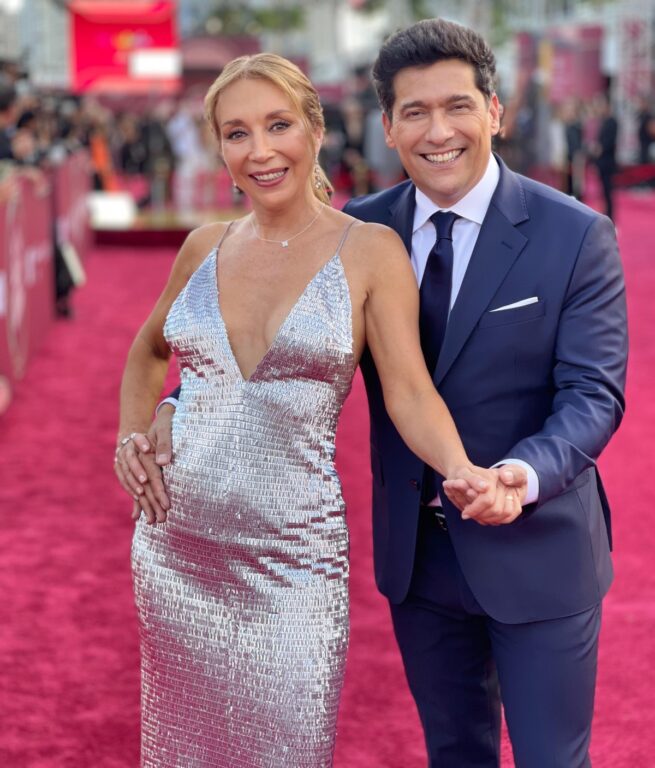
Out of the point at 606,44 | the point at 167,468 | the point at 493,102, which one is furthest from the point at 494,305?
the point at 606,44

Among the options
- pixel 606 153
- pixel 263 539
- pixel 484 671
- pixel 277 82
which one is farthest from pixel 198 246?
pixel 606 153

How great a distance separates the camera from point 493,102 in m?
2.26

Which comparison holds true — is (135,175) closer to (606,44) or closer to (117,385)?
(606,44)

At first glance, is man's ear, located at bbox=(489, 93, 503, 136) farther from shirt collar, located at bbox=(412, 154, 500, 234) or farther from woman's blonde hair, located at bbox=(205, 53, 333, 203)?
woman's blonde hair, located at bbox=(205, 53, 333, 203)

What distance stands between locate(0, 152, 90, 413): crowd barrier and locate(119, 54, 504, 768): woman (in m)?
4.77

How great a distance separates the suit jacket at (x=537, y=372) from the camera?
208cm

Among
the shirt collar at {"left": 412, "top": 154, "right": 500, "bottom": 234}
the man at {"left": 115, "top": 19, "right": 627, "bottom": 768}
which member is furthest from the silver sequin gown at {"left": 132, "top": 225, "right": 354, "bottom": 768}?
the shirt collar at {"left": 412, "top": 154, "right": 500, "bottom": 234}

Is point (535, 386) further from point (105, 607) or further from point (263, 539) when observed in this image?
point (105, 607)

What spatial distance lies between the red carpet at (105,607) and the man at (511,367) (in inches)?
43.6

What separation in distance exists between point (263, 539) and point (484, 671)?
1.81 ft

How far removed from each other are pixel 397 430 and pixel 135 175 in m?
27.7

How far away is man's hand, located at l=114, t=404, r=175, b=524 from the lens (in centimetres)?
224

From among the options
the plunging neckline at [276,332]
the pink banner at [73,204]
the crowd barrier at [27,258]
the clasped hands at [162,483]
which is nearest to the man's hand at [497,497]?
the clasped hands at [162,483]

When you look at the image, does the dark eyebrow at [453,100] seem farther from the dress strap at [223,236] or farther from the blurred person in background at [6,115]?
the blurred person in background at [6,115]
